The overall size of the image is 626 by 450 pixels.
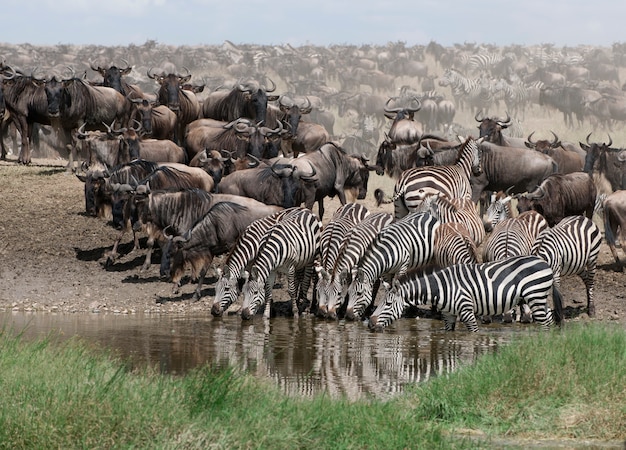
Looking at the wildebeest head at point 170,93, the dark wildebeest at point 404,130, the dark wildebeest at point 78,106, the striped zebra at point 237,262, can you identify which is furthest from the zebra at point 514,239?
the dark wildebeest at point 78,106

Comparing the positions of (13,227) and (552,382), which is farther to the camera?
(13,227)

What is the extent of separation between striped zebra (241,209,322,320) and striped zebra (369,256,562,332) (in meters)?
2.02

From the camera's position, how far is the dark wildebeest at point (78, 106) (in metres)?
22.2

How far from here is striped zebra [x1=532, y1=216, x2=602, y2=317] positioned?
13656 millimetres

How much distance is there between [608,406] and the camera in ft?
25.1

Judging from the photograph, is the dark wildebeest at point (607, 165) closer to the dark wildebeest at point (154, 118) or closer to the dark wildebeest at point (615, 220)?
the dark wildebeest at point (615, 220)

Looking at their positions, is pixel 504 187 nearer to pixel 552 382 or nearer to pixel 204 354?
pixel 204 354

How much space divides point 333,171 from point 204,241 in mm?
4689

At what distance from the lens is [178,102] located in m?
23.9

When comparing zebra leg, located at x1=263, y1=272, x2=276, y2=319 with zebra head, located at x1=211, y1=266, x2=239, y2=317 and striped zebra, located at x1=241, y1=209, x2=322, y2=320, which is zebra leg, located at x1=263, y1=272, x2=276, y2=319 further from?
zebra head, located at x1=211, y1=266, x2=239, y2=317

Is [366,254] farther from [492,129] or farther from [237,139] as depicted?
[492,129]

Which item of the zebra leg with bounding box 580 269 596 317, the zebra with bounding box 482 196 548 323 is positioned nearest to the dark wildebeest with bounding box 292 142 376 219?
the zebra with bounding box 482 196 548 323

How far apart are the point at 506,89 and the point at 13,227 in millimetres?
30599

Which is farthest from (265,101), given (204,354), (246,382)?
(246,382)
